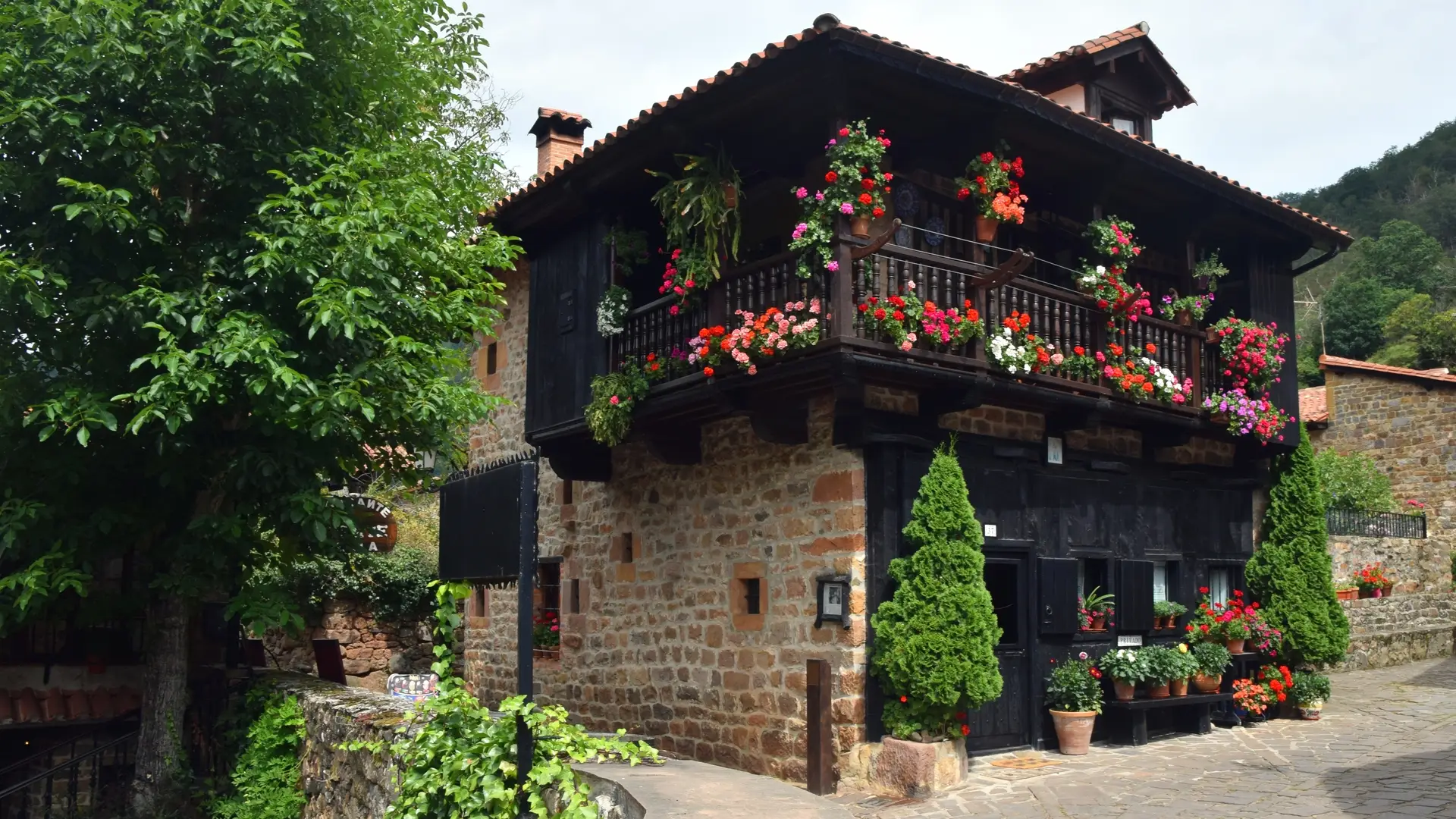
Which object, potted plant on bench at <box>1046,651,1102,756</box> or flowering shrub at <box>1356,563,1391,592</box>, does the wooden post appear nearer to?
potted plant on bench at <box>1046,651,1102,756</box>

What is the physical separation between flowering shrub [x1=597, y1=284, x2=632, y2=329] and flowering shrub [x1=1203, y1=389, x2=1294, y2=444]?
19.3 ft

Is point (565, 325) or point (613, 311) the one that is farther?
point (565, 325)

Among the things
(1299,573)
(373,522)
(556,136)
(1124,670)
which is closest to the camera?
(373,522)

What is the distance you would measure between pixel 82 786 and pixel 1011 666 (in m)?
7.99

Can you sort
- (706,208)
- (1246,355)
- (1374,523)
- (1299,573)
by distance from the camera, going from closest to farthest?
(706,208) → (1246,355) → (1299,573) → (1374,523)

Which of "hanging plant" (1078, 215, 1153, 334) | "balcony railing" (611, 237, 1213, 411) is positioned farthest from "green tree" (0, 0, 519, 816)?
"hanging plant" (1078, 215, 1153, 334)

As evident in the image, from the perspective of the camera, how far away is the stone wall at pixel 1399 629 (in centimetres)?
1691

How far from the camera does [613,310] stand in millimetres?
11141

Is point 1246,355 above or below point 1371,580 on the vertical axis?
above

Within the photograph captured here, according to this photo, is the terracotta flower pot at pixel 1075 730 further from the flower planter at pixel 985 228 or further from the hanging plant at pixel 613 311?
the hanging plant at pixel 613 311

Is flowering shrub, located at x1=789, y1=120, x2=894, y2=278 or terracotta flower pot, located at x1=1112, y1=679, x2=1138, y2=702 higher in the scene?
flowering shrub, located at x1=789, y1=120, x2=894, y2=278

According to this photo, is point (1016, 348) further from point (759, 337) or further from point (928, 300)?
point (759, 337)

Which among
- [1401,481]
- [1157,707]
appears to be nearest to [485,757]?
[1157,707]

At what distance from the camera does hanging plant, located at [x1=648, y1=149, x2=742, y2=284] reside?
31.9ft
